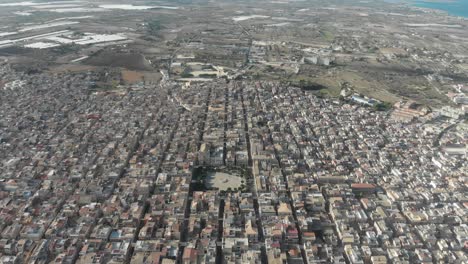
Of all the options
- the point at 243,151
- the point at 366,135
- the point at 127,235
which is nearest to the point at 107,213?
the point at 127,235

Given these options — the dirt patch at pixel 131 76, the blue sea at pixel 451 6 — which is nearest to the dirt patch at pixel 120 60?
the dirt patch at pixel 131 76

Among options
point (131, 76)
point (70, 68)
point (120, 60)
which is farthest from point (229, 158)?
point (120, 60)

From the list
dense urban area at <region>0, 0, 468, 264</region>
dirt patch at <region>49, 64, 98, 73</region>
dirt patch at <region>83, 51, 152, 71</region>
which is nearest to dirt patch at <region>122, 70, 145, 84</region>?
dense urban area at <region>0, 0, 468, 264</region>

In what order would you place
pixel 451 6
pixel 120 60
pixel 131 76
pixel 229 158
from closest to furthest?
pixel 229 158, pixel 131 76, pixel 120 60, pixel 451 6

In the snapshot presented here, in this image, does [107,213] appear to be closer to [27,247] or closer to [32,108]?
[27,247]

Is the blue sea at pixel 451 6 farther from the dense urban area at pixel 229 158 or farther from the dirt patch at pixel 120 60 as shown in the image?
the dirt patch at pixel 120 60

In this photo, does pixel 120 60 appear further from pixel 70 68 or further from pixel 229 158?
pixel 229 158
